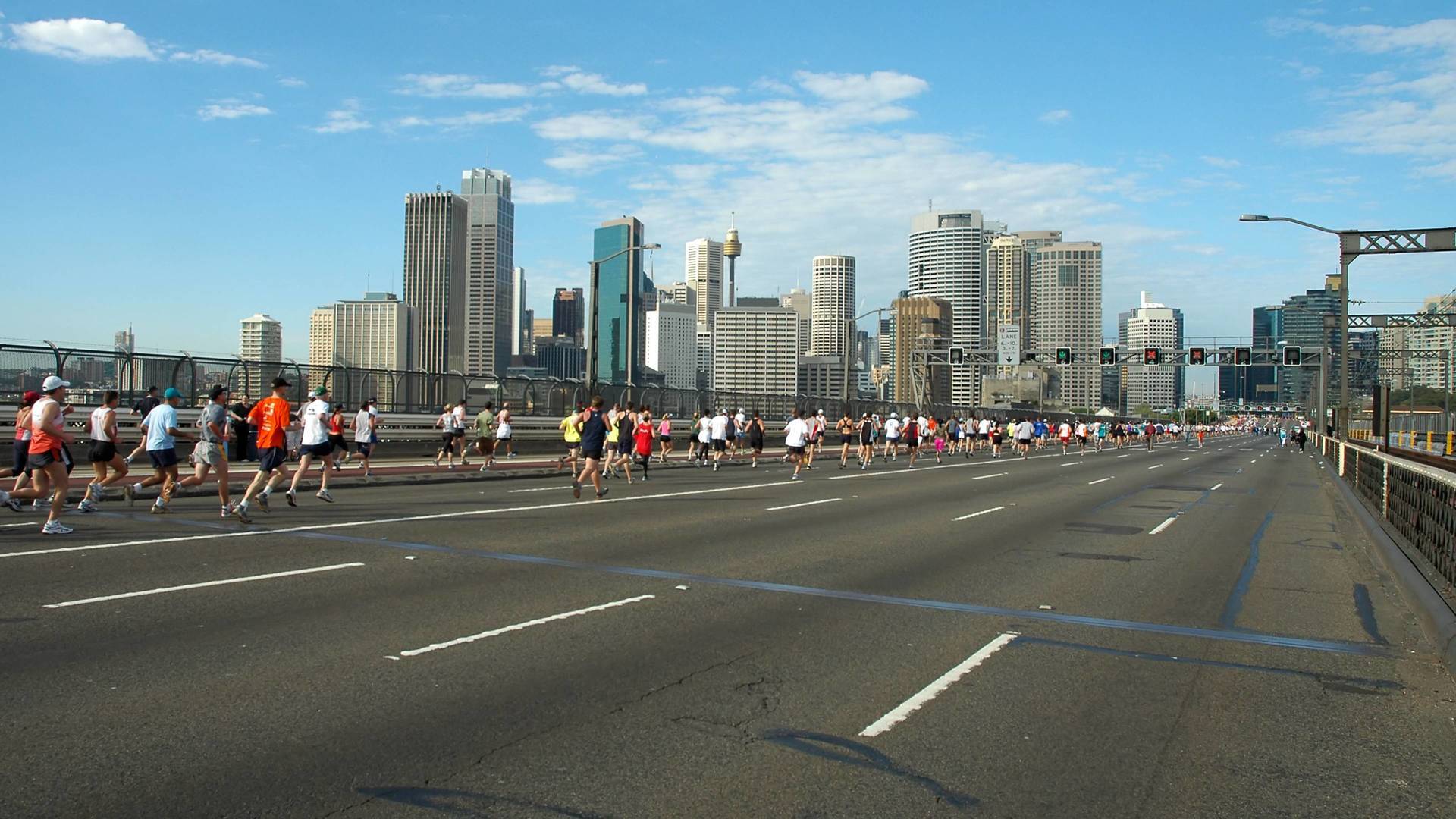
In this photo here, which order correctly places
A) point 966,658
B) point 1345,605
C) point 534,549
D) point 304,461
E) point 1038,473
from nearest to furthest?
point 966,658 < point 1345,605 < point 534,549 < point 304,461 < point 1038,473

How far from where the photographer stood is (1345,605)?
10.1 meters

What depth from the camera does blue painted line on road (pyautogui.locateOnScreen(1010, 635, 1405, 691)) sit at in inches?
278

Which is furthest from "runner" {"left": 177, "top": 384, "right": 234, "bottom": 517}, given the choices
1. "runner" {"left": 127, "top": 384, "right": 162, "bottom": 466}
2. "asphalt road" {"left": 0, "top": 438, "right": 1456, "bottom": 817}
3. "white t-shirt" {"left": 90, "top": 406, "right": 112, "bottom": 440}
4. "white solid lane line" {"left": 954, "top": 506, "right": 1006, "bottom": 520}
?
"white solid lane line" {"left": 954, "top": 506, "right": 1006, "bottom": 520}

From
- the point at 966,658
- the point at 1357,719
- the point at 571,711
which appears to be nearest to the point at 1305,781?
the point at 1357,719

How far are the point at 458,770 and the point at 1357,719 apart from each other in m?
4.81

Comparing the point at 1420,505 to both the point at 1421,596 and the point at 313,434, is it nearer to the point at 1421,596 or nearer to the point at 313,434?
the point at 1421,596

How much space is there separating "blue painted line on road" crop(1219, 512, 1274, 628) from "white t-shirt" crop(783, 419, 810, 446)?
14.6 metres

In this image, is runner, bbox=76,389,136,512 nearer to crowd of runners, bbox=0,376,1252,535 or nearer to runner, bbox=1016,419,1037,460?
crowd of runners, bbox=0,376,1252,535

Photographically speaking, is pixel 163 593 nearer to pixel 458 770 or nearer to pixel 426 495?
pixel 458 770

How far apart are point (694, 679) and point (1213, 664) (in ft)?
11.6

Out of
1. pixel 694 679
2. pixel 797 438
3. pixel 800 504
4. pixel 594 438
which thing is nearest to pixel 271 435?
pixel 594 438

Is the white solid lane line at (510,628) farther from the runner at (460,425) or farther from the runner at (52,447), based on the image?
the runner at (460,425)

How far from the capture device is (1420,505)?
1200 cm

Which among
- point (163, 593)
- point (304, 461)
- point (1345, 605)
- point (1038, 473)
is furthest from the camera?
point (1038, 473)
